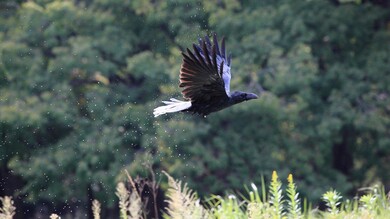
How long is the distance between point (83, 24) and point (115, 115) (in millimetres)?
2190

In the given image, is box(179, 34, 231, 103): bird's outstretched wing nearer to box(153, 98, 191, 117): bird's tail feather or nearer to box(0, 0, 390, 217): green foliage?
box(153, 98, 191, 117): bird's tail feather

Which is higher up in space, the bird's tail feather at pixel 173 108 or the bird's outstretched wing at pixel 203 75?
the bird's outstretched wing at pixel 203 75

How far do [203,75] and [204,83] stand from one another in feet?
0.28

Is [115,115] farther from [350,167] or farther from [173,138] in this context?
[350,167]

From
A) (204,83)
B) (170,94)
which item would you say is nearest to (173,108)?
(204,83)

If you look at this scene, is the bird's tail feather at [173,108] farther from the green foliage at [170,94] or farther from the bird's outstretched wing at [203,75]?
the green foliage at [170,94]

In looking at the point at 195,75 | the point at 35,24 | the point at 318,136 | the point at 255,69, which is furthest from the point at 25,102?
the point at 195,75

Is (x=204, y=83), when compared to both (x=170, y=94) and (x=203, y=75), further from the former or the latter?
(x=170, y=94)

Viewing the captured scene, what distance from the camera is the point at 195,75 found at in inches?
222

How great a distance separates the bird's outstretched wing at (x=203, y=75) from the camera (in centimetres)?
543

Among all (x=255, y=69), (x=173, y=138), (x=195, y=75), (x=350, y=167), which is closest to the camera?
(x=195, y=75)

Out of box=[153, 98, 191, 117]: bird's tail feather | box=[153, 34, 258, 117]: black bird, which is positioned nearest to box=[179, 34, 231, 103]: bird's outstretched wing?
box=[153, 34, 258, 117]: black bird

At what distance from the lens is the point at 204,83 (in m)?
5.69

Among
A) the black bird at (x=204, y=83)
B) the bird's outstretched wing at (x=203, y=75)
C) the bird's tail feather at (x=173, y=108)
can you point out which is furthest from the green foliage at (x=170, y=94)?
the bird's outstretched wing at (x=203, y=75)
